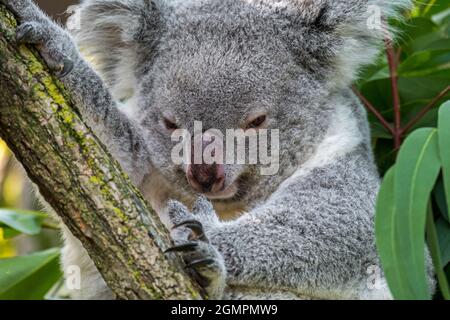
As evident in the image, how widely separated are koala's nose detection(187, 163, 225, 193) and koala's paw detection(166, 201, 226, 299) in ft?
0.88

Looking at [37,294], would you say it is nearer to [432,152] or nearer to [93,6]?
[93,6]

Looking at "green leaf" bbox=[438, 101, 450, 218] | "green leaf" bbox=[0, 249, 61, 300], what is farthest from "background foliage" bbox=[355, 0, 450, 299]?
"green leaf" bbox=[0, 249, 61, 300]

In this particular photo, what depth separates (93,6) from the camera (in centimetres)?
339

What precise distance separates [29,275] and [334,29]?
1.91m

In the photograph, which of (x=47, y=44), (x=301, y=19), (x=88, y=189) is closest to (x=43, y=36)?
(x=47, y=44)

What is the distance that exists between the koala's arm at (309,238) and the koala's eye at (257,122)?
28cm

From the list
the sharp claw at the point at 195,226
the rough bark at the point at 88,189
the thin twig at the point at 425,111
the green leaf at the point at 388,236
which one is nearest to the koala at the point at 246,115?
the sharp claw at the point at 195,226

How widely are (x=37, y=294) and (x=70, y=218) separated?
1518 mm

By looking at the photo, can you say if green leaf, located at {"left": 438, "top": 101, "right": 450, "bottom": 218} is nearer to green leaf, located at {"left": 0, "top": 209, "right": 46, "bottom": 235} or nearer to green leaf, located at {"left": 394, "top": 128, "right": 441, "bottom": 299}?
green leaf, located at {"left": 394, "top": 128, "right": 441, "bottom": 299}

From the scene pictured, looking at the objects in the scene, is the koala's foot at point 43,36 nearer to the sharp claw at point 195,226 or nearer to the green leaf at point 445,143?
the sharp claw at point 195,226

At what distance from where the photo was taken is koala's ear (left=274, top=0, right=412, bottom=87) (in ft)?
10.7

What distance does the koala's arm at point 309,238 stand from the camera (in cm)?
276

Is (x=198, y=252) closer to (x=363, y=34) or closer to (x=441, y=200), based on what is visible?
(x=441, y=200)

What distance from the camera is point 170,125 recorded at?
10.1ft
